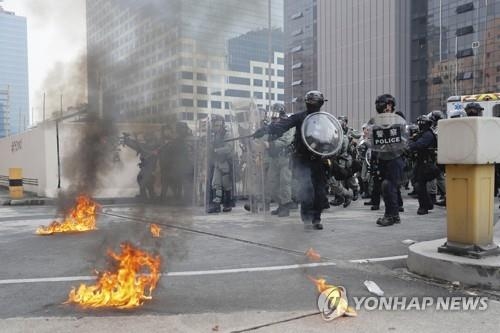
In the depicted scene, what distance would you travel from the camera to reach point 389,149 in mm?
7086

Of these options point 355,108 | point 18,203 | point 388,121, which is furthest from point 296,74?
point 388,121

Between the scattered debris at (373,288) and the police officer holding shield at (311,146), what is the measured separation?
2327 mm

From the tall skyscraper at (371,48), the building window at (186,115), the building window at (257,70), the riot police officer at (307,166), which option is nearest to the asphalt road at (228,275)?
the riot police officer at (307,166)

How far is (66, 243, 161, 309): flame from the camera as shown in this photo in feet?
12.2

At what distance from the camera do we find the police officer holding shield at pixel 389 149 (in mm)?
6986

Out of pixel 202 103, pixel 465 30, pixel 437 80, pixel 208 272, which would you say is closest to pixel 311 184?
pixel 208 272

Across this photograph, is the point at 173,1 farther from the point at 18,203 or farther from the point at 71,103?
the point at 18,203

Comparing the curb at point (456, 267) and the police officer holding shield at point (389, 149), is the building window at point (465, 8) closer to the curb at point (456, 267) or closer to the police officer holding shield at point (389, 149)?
the police officer holding shield at point (389, 149)

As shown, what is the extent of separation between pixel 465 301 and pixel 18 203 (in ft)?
39.9

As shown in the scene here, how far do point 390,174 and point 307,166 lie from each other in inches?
56.5

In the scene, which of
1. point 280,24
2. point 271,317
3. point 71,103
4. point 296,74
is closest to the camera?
point 271,317

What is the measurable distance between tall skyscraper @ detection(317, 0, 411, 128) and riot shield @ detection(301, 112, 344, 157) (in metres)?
39.2

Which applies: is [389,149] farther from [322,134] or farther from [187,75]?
[187,75]

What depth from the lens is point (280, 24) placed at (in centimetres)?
372
